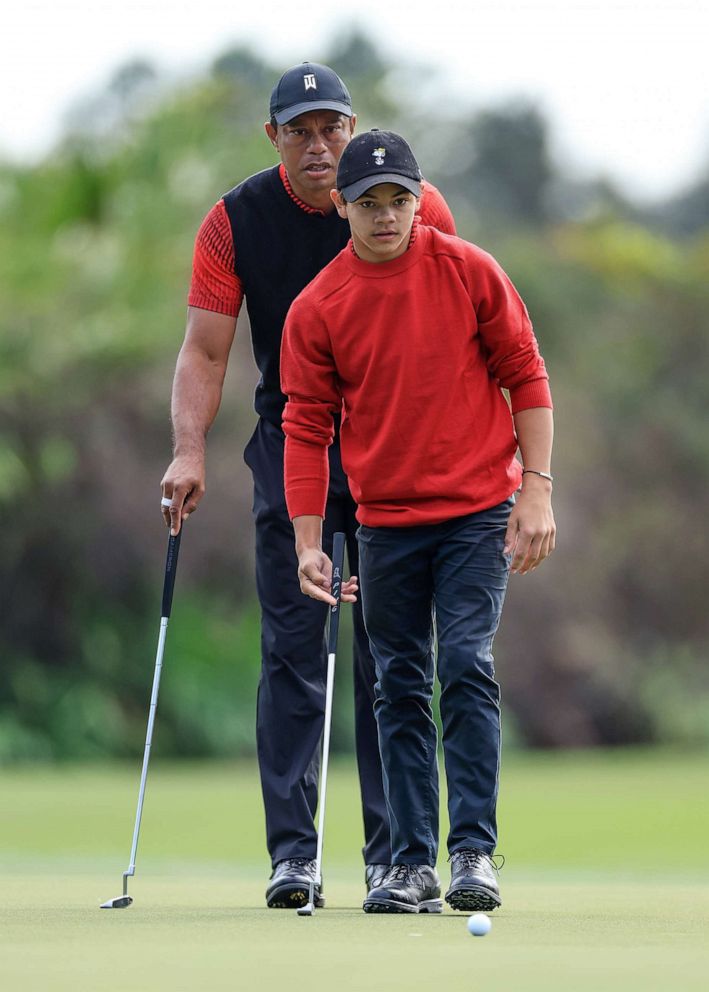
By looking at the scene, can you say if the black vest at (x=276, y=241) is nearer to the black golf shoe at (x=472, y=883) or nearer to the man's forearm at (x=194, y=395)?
the man's forearm at (x=194, y=395)

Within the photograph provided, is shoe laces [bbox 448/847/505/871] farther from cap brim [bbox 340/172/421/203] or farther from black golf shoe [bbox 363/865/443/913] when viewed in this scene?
cap brim [bbox 340/172/421/203]

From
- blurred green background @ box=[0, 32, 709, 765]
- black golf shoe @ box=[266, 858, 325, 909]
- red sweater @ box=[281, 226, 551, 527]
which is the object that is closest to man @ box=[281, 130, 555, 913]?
red sweater @ box=[281, 226, 551, 527]

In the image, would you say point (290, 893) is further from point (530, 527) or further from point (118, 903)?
point (530, 527)

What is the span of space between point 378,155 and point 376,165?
0.03 metres

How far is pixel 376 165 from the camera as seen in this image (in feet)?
17.0

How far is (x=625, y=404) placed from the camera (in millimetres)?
31359

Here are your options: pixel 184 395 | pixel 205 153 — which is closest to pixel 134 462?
pixel 205 153

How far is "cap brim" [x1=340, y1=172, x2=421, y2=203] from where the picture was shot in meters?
5.17

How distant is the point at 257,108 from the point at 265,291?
24.6m

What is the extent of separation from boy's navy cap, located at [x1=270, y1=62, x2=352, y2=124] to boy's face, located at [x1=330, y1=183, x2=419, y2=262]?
662 mm

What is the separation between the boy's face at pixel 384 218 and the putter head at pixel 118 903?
6.02ft

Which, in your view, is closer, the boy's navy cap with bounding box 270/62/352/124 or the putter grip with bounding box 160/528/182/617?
the boy's navy cap with bounding box 270/62/352/124

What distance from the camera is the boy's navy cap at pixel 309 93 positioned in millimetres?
5832

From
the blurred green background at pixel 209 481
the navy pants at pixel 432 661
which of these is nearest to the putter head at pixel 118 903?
the navy pants at pixel 432 661
